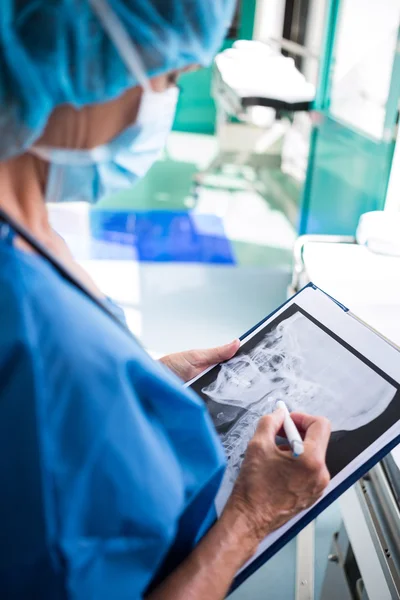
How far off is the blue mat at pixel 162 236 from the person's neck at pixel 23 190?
3.30 m

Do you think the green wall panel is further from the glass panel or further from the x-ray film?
the x-ray film

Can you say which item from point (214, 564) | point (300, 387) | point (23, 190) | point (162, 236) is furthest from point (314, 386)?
point (162, 236)

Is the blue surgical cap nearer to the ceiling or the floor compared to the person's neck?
nearer to the ceiling

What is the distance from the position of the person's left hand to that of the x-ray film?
0.6 inches

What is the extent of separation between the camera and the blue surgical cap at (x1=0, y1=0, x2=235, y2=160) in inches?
21.3

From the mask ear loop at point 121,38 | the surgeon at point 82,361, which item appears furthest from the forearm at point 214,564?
the mask ear loop at point 121,38

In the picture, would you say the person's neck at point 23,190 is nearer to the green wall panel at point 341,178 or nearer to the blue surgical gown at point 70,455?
the blue surgical gown at point 70,455

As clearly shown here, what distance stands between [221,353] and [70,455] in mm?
522

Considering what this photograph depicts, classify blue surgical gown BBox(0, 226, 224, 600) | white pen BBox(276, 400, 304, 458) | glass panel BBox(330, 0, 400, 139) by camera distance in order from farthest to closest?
glass panel BBox(330, 0, 400, 139) → white pen BBox(276, 400, 304, 458) → blue surgical gown BBox(0, 226, 224, 600)

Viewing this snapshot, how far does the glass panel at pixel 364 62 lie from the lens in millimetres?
2102

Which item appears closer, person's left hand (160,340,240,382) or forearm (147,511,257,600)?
forearm (147,511,257,600)

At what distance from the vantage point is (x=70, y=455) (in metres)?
0.51

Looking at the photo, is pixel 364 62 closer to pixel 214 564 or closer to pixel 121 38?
pixel 121 38

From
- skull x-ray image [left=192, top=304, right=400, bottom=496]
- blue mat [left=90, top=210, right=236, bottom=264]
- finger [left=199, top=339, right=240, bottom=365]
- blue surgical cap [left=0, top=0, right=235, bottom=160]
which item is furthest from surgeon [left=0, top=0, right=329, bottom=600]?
blue mat [left=90, top=210, right=236, bottom=264]
